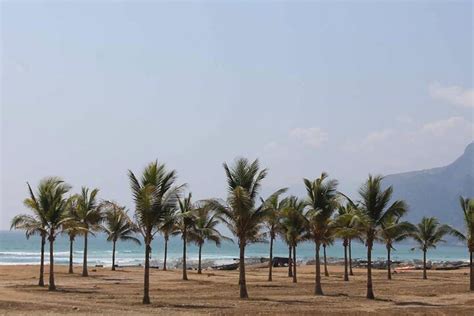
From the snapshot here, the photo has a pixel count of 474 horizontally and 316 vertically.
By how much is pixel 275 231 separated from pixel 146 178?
874 inches

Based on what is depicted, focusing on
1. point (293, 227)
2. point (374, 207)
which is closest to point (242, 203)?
point (374, 207)

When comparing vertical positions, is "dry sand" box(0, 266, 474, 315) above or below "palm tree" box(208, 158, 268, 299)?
below

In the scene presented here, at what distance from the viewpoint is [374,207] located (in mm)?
36469

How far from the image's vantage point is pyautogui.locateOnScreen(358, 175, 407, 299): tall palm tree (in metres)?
36.3

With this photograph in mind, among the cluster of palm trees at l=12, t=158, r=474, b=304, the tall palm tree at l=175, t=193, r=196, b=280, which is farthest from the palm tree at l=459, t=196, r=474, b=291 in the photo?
the tall palm tree at l=175, t=193, r=196, b=280

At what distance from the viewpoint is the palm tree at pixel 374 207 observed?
119ft

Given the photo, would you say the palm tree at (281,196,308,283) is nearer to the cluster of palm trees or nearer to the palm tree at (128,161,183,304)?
the cluster of palm trees

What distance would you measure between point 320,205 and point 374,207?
3130 mm

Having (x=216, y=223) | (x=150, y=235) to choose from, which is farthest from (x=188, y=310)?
(x=216, y=223)

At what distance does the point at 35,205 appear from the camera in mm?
39188

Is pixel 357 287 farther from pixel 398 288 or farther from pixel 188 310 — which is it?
pixel 188 310

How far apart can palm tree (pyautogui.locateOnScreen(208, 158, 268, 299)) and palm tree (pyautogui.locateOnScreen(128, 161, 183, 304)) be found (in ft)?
11.3

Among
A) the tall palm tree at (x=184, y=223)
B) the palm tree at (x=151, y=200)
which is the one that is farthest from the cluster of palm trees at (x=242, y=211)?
the tall palm tree at (x=184, y=223)

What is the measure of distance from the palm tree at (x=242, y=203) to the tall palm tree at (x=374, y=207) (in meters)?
5.81
